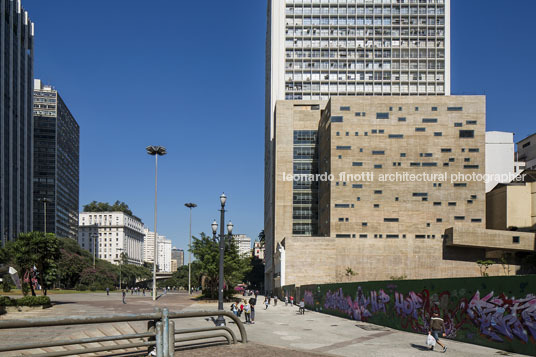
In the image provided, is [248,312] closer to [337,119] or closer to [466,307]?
[466,307]

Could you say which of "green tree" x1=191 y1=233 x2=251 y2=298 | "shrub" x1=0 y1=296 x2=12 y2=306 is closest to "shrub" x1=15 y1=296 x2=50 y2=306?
"shrub" x1=0 y1=296 x2=12 y2=306

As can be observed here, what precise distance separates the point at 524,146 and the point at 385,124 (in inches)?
2723

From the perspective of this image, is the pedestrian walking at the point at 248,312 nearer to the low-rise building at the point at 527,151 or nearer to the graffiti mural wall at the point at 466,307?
the graffiti mural wall at the point at 466,307

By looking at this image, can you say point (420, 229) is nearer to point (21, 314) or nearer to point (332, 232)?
point (332, 232)

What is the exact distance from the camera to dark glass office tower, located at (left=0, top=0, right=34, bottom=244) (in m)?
124

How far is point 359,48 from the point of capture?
117 metres

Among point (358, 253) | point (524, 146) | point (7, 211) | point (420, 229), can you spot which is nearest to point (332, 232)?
point (358, 253)

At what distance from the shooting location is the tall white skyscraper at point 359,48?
116 m

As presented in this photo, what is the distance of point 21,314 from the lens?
37.2 metres

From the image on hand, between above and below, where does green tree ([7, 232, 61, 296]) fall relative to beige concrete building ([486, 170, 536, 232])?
below

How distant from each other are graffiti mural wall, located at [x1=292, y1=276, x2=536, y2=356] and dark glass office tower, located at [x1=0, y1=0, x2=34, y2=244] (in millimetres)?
111873

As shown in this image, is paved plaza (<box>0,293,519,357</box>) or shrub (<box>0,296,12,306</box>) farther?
shrub (<box>0,296,12,306</box>)

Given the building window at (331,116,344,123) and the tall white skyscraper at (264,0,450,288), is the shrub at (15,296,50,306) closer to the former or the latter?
the building window at (331,116,344,123)

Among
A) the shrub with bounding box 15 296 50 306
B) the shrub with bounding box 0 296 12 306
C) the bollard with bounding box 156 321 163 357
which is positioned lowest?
the shrub with bounding box 15 296 50 306
